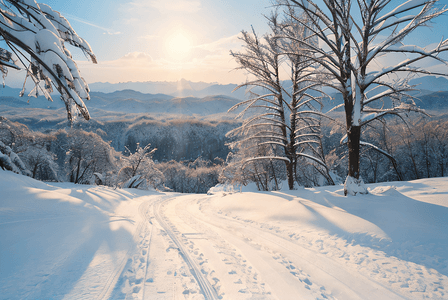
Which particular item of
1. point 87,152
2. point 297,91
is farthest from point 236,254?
point 87,152

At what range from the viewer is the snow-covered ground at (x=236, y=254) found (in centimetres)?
296

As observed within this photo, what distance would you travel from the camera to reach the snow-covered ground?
9.70 ft

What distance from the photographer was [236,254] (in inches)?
174

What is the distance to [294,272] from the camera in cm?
371

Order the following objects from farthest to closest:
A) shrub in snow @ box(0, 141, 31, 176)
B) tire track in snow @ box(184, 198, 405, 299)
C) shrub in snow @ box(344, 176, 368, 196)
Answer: shrub in snow @ box(0, 141, 31, 176) → shrub in snow @ box(344, 176, 368, 196) → tire track in snow @ box(184, 198, 405, 299)

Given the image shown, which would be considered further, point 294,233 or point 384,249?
point 294,233

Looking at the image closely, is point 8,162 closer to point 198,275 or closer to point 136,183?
point 198,275

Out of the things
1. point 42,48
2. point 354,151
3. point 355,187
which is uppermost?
point 42,48

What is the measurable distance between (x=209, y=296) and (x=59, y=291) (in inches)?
77.7

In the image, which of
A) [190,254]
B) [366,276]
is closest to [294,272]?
[366,276]

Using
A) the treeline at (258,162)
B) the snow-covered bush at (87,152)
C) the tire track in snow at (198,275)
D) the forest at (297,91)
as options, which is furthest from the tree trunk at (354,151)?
the snow-covered bush at (87,152)

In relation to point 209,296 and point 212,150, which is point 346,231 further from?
point 212,150

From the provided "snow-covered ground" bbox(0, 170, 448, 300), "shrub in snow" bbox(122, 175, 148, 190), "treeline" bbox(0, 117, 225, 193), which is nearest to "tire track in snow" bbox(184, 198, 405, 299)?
"snow-covered ground" bbox(0, 170, 448, 300)

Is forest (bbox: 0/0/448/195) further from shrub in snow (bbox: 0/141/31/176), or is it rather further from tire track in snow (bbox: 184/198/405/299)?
tire track in snow (bbox: 184/198/405/299)
